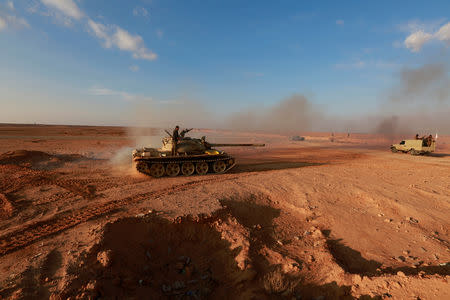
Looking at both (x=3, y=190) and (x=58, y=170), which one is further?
(x=58, y=170)

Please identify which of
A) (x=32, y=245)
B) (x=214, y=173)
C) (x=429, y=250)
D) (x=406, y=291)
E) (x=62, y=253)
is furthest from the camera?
(x=214, y=173)

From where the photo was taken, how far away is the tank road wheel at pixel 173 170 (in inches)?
476

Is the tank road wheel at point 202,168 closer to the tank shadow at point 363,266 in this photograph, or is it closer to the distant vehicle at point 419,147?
the tank shadow at point 363,266

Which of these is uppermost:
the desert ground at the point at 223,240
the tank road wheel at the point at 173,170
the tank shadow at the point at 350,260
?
the tank road wheel at the point at 173,170

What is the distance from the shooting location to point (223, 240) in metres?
6.03

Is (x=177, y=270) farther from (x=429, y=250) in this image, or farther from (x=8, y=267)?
(x=429, y=250)

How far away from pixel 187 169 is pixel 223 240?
22.9 feet

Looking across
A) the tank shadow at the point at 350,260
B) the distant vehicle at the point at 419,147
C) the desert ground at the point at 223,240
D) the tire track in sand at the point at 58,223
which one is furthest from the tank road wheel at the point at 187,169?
the distant vehicle at the point at 419,147

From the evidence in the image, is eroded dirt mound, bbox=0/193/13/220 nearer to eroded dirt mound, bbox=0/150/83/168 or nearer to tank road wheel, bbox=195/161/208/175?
eroded dirt mound, bbox=0/150/83/168

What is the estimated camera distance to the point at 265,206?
26.4 feet

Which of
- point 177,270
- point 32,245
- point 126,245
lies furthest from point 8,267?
point 177,270

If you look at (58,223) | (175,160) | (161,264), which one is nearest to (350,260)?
(161,264)

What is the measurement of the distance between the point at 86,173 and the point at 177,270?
31.1ft

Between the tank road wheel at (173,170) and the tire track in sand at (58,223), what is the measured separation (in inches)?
139
